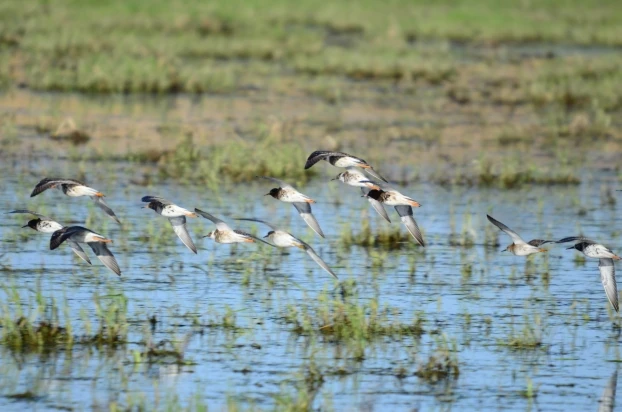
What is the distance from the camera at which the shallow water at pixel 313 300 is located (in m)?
7.82

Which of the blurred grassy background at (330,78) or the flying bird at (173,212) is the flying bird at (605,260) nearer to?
the flying bird at (173,212)

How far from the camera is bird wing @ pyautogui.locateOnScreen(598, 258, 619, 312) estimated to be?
944cm

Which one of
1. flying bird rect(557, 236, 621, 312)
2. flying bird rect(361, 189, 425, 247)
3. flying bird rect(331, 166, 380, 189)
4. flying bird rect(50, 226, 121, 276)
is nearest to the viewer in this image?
flying bird rect(50, 226, 121, 276)

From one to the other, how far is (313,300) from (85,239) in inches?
74.4

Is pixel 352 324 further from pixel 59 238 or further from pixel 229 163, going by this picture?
pixel 229 163

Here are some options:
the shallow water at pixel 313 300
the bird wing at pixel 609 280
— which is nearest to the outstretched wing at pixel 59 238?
the shallow water at pixel 313 300

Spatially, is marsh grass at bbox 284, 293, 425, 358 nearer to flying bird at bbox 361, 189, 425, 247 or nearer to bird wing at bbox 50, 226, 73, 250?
flying bird at bbox 361, 189, 425, 247

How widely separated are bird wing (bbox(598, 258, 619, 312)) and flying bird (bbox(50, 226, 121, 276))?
11.4 ft

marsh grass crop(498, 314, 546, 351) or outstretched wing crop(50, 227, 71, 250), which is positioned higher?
outstretched wing crop(50, 227, 71, 250)

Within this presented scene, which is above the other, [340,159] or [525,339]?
[340,159]

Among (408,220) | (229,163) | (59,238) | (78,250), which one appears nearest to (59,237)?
(59,238)

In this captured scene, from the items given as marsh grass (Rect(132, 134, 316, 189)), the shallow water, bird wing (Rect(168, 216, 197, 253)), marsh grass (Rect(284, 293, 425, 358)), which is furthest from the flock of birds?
marsh grass (Rect(132, 134, 316, 189))

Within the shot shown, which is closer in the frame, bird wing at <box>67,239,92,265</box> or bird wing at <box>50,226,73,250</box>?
bird wing at <box>50,226,73,250</box>

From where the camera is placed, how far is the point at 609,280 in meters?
9.67
